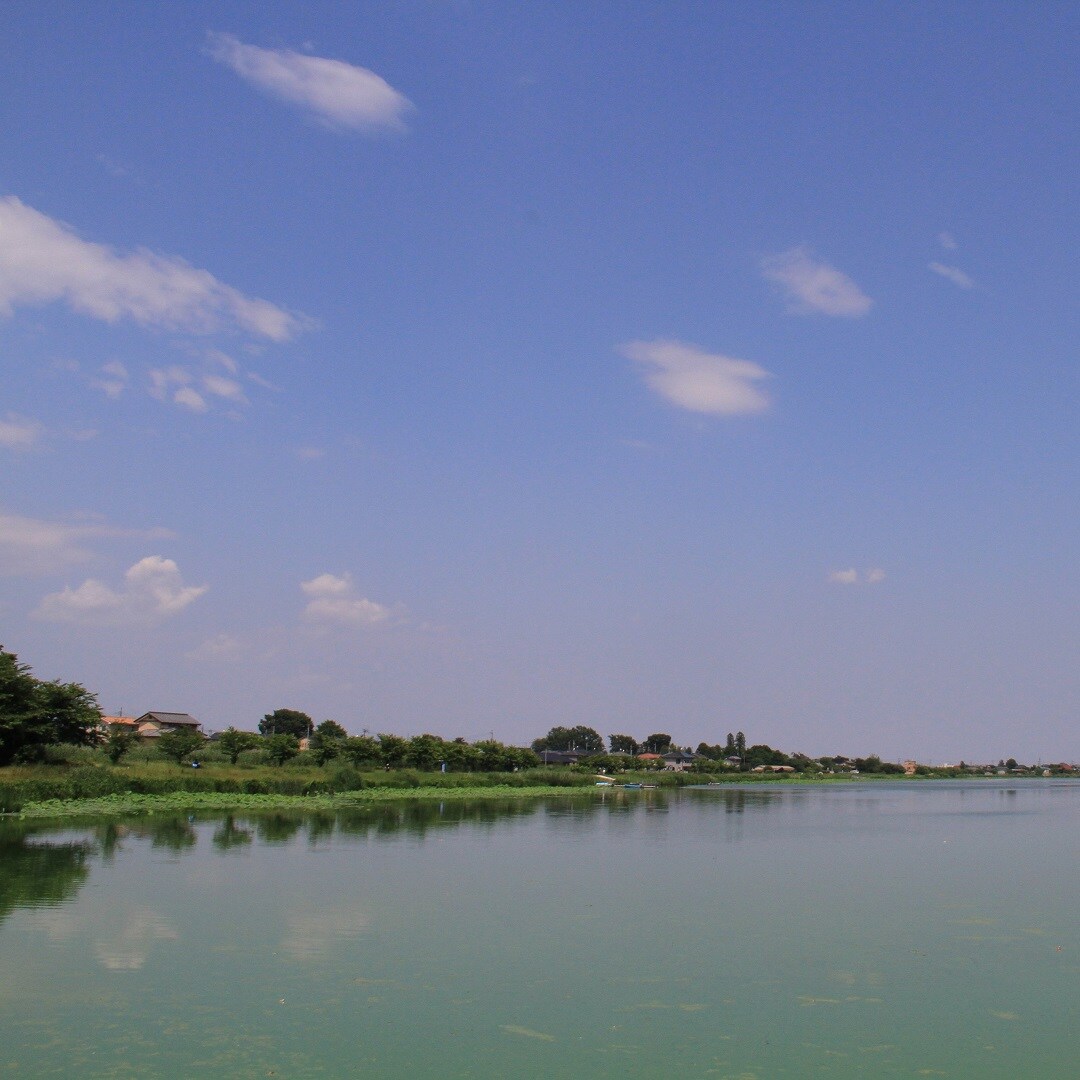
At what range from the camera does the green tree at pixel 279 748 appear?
193ft

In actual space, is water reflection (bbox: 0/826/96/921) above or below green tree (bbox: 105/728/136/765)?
below

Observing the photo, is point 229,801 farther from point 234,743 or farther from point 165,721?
point 165,721

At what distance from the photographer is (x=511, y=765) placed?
76.0m

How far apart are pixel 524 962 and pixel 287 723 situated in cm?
10349

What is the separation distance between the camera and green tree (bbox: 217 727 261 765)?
189ft

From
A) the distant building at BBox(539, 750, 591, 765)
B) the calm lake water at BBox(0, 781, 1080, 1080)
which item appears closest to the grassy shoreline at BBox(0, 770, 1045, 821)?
the calm lake water at BBox(0, 781, 1080, 1080)

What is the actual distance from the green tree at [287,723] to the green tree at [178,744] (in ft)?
178

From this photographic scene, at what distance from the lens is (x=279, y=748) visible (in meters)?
58.8

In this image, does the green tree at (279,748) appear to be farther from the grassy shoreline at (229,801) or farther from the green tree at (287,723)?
the green tree at (287,723)

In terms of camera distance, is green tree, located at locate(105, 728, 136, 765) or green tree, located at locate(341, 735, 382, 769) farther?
green tree, located at locate(341, 735, 382, 769)

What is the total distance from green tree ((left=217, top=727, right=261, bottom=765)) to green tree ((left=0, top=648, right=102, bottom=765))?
48.8 ft

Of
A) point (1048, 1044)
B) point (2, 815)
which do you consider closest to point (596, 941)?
point (1048, 1044)

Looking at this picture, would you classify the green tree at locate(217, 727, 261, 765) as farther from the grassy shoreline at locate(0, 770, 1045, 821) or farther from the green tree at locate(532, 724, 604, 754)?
the green tree at locate(532, 724, 604, 754)

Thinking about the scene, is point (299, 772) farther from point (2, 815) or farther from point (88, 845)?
point (88, 845)
